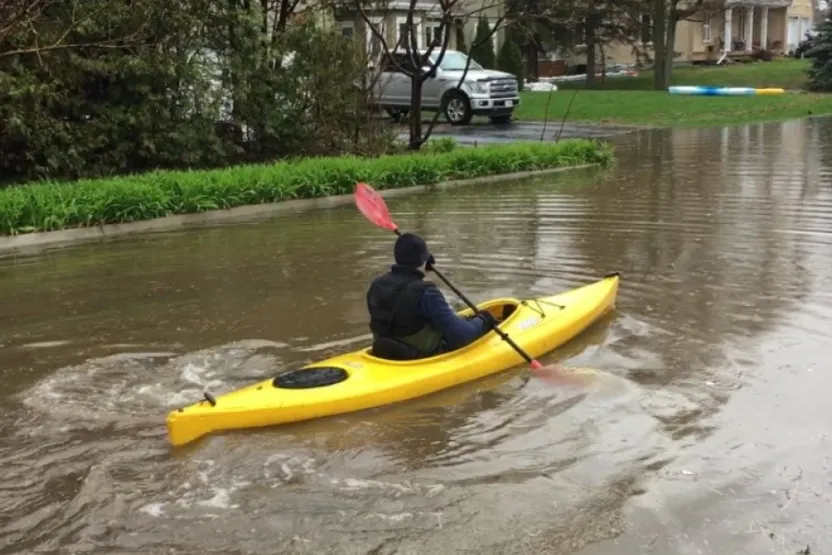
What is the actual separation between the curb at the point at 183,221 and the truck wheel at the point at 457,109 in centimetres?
1156

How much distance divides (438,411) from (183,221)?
7779 mm

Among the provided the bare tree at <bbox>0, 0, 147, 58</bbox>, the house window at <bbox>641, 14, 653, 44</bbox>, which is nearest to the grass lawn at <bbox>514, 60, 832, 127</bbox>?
the house window at <bbox>641, 14, 653, 44</bbox>

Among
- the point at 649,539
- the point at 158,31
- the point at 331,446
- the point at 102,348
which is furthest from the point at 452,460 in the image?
the point at 158,31

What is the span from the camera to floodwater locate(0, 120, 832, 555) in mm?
4648

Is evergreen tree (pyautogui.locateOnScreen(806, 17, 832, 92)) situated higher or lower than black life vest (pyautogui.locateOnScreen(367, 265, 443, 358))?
higher

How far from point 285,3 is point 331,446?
47.3ft

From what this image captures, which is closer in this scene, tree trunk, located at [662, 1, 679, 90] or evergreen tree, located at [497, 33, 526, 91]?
evergreen tree, located at [497, 33, 526, 91]

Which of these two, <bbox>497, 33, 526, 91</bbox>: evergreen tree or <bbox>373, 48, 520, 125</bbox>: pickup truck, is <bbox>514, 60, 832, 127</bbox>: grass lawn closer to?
<bbox>373, 48, 520, 125</bbox>: pickup truck

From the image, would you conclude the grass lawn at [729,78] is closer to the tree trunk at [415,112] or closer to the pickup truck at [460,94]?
the pickup truck at [460,94]

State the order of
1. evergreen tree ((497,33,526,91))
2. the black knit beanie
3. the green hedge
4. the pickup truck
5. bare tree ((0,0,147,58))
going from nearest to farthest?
the black knit beanie, the green hedge, bare tree ((0,0,147,58)), the pickup truck, evergreen tree ((497,33,526,91))

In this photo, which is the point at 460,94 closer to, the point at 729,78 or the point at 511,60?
the point at 511,60

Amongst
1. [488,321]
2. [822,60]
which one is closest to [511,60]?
[822,60]

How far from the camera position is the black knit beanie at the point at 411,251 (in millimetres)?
6348

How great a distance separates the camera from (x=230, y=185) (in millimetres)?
13859
